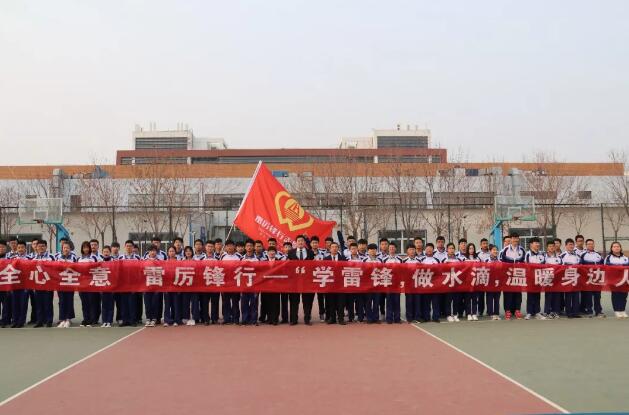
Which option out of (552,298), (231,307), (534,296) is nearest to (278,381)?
(231,307)

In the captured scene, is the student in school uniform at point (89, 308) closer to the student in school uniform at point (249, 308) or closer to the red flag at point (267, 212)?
the student in school uniform at point (249, 308)

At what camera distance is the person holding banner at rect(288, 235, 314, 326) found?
32.2ft

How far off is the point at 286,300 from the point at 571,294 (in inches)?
209

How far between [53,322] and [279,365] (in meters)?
5.79

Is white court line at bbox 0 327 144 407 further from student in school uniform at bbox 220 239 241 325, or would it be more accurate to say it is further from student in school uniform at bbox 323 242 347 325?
student in school uniform at bbox 323 242 347 325

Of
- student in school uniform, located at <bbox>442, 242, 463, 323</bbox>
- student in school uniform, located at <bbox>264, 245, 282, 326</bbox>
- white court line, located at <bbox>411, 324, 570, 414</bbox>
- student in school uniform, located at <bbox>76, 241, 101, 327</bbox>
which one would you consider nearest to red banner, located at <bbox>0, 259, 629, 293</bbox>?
student in school uniform, located at <bbox>264, 245, 282, 326</bbox>

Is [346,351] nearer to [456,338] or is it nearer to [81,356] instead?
[456,338]

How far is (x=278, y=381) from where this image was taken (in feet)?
18.4

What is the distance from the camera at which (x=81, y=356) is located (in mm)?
7074

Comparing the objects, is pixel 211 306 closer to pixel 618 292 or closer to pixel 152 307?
pixel 152 307

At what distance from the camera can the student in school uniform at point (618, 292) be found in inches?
416

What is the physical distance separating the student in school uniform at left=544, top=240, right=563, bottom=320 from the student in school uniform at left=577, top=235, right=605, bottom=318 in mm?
481

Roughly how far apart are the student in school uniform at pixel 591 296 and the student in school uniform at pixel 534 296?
794mm

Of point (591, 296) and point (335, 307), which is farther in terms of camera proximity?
→ point (591, 296)
